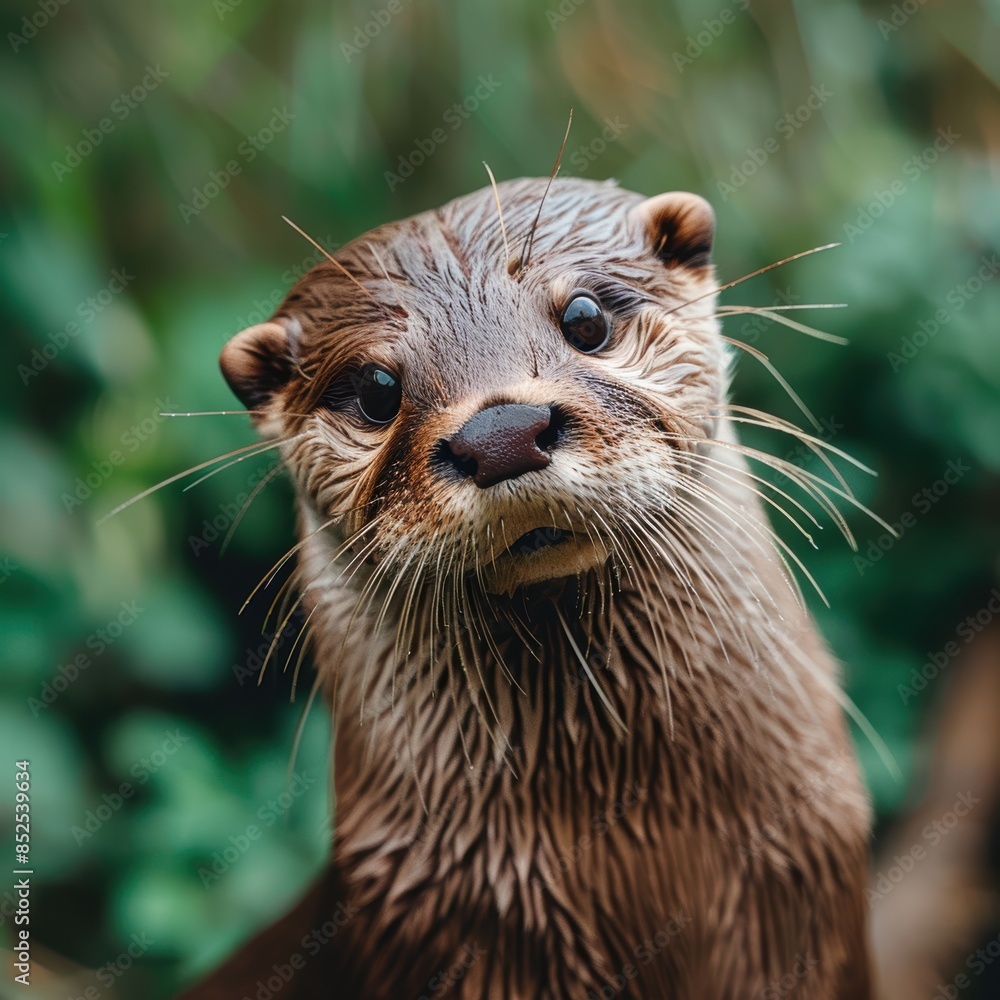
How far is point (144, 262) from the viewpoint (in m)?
1.85

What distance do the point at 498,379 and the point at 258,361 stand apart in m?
0.33

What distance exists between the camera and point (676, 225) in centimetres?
115

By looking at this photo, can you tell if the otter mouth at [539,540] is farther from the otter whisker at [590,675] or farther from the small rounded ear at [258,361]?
the small rounded ear at [258,361]

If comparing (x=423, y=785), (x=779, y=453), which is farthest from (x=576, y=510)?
(x=779, y=453)

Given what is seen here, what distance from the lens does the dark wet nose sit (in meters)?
0.89

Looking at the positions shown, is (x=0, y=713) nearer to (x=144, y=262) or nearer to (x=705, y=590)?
(x=144, y=262)

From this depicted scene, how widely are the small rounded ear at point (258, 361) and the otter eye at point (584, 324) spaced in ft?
1.02

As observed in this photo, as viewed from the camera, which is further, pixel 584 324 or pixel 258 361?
pixel 258 361

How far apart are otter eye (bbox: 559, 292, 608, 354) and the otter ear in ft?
0.44

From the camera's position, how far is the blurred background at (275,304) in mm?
1759

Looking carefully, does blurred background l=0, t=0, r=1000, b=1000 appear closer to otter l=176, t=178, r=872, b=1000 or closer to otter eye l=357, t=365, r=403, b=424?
otter l=176, t=178, r=872, b=1000

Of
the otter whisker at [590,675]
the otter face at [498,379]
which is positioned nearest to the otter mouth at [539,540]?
the otter face at [498,379]

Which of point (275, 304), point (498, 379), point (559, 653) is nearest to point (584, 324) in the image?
point (498, 379)

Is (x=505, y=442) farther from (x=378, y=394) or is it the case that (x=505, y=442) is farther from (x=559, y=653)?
(x=559, y=653)
